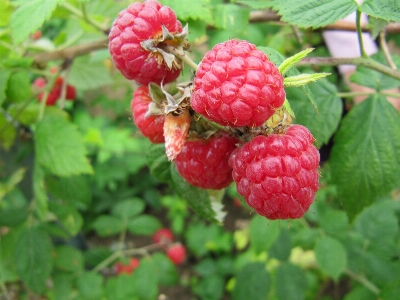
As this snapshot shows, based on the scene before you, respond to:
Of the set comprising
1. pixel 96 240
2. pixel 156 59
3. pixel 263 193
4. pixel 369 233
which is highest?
pixel 156 59

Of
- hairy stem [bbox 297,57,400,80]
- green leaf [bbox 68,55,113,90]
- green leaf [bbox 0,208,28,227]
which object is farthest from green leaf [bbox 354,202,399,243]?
green leaf [bbox 0,208,28,227]

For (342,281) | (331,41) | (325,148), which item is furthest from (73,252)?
(342,281)

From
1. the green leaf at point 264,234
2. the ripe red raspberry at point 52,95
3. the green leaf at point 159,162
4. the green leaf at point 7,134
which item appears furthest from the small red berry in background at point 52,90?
the green leaf at point 264,234

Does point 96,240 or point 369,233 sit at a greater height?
→ point 369,233

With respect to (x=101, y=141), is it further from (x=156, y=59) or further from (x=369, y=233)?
(x=156, y=59)

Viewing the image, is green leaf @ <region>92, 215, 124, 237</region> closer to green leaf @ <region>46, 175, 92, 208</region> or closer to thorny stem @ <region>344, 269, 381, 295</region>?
green leaf @ <region>46, 175, 92, 208</region>

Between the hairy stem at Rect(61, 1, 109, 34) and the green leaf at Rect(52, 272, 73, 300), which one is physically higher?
the hairy stem at Rect(61, 1, 109, 34)

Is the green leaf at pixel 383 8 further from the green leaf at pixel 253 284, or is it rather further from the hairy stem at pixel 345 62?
the green leaf at pixel 253 284
